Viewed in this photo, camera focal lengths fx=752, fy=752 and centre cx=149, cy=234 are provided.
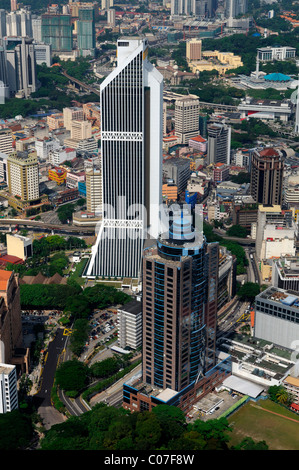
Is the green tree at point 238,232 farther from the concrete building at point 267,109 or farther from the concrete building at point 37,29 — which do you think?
the concrete building at point 37,29

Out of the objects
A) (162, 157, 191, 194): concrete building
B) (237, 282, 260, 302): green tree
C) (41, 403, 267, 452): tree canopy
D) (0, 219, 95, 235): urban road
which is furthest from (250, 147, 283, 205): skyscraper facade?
(41, 403, 267, 452): tree canopy

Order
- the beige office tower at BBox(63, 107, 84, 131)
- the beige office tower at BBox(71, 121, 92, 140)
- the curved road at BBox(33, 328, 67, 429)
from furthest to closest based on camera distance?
the beige office tower at BBox(63, 107, 84, 131)
the beige office tower at BBox(71, 121, 92, 140)
the curved road at BBox(33, 328, 67, 429)

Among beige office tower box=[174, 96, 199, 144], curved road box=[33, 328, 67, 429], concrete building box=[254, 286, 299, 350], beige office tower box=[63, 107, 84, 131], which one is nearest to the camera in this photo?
curved road box=[33, 328, 67, 429]

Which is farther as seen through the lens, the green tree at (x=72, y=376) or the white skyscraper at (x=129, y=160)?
the white skyscraper at (x=129, y=160)

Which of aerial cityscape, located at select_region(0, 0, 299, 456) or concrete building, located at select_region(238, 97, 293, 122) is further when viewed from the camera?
concrete building, located at select_region(238, 97, 293, 122)

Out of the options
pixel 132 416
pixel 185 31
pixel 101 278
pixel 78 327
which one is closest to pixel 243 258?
pixel 101 278

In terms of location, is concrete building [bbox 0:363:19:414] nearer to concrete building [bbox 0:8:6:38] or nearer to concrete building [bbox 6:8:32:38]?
concrete building [bbox 6:8:32:38]

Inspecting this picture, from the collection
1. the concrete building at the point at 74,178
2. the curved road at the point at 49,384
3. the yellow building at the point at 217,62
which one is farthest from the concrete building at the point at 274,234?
the yellow building at the point at 217,62
